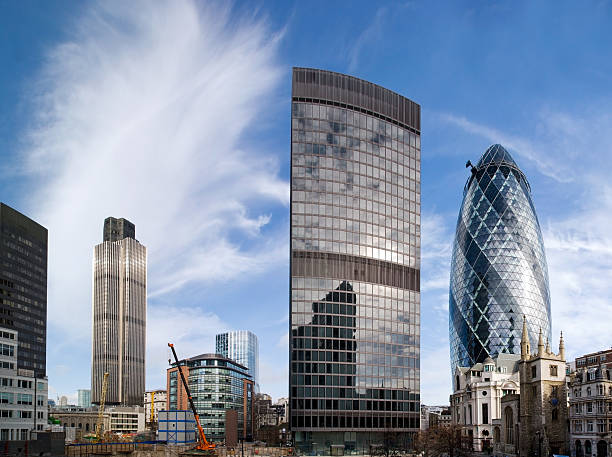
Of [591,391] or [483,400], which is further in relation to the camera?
[483,400]

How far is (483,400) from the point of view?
159m

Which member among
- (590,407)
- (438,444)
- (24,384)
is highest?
(24,384)

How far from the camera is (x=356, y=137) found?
145m

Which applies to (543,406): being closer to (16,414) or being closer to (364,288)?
(364,288)

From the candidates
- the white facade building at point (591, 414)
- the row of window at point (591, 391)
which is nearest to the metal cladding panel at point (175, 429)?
the white facade building at point (591, 414)

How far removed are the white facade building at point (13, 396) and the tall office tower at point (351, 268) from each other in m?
50.2

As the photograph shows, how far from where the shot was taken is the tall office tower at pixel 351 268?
13125 cm

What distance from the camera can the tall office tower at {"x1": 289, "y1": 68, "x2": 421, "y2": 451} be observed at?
131250 millimetres

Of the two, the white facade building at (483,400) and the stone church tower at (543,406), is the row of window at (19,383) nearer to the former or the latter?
the stone church tower at (543,406)

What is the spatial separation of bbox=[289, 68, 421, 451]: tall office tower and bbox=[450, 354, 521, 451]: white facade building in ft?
80.5

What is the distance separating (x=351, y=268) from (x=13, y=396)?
68.6 meters

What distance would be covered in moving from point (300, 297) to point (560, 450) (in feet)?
177

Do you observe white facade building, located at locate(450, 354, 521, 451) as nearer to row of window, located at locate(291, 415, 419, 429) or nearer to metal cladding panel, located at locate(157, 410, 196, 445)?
row of window, located at locate(291, 415, 419, 429)

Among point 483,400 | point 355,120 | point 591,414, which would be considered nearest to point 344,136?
point 355,120
